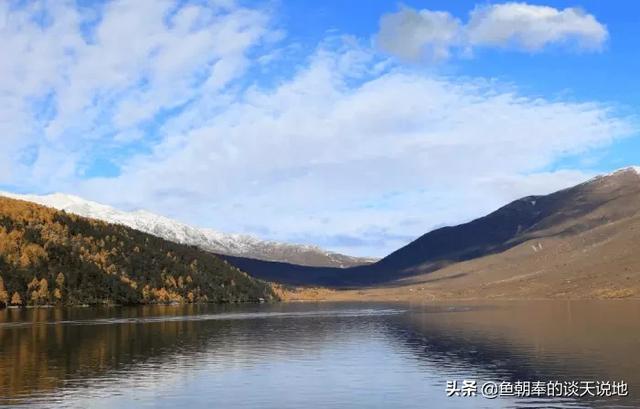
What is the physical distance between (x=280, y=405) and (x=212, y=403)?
527cm

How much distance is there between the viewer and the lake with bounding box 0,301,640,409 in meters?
57.6

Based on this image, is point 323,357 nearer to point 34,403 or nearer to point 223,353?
point 223,353

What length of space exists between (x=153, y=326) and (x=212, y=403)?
95.6 metres

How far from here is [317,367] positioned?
7856cm

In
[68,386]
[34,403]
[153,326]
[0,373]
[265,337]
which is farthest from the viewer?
[153,326]

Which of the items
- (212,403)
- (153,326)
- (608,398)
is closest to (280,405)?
(212,403)

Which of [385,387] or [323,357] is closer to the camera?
[385,387]

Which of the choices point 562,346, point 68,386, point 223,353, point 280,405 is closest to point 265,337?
point 223,353

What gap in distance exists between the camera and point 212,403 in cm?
5634

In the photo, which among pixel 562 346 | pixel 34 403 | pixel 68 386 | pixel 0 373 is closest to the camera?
pixel 34 403

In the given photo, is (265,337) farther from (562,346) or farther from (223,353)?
(562,346)

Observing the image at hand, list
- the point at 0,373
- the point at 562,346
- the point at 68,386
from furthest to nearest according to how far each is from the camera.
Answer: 1. the point at 562,346
2. the point at 0,373
3. the point at 68,386

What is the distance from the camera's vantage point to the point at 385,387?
64188 mm

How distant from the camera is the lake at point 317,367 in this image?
57.6 metres
